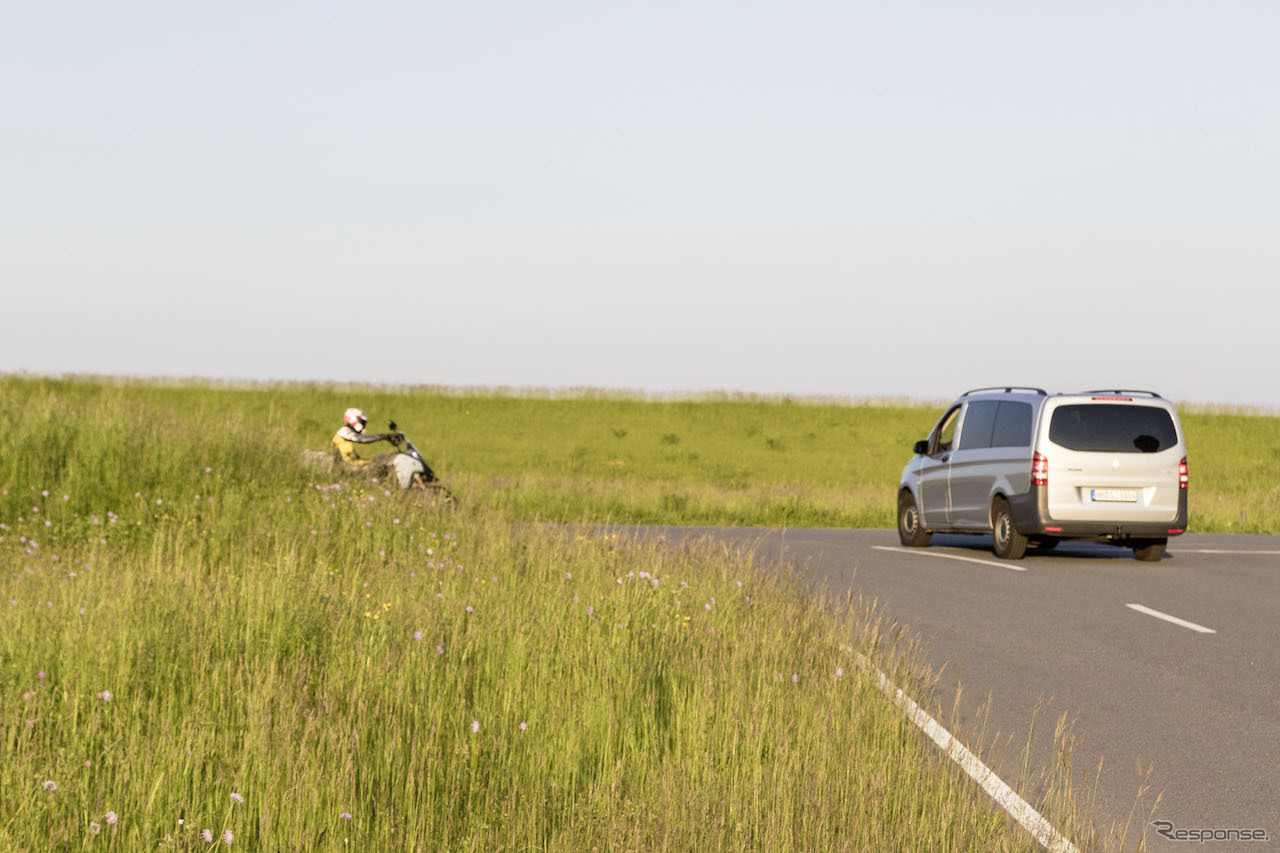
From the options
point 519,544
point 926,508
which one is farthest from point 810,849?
point 926,508

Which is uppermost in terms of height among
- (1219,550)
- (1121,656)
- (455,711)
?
(455,711)

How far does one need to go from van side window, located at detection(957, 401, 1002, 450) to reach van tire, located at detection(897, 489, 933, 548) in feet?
4.75

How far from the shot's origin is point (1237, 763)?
23.2 ft

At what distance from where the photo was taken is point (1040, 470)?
17.4 m

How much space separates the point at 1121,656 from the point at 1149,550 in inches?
347

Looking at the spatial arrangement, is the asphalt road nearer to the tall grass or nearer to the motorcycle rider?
the motorcycle rider

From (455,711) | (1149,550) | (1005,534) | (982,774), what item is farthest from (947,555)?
(455,711)

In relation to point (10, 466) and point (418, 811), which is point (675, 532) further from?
point (418, 811)

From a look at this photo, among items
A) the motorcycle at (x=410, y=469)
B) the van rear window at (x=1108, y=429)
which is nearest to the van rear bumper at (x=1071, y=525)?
the van rear window at (x=1108, y=429)

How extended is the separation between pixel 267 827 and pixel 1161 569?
49.5 feet

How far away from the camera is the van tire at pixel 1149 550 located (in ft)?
60.5

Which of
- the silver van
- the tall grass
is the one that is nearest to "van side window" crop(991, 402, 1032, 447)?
the silver van

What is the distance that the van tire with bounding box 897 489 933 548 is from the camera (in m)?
20.5

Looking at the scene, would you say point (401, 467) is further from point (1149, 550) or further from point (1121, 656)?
point (1149, 550)
